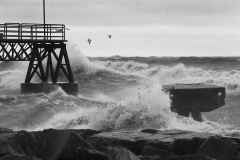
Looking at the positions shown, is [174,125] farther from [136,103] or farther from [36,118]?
[36,118]

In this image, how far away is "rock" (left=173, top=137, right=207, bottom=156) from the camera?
9281 mm

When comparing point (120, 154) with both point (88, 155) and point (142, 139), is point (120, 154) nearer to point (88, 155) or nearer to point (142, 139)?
point (88, 155)

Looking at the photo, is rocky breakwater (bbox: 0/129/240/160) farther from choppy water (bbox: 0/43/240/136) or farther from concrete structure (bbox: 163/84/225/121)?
choppy water (bbox: 0/43/240/136)

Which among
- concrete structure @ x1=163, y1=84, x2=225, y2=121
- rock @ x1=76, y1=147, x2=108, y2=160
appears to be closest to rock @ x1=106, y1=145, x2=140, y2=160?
rock @ x1=76, y1=147, x2=108, y2=160

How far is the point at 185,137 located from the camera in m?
9.88

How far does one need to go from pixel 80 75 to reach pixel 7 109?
18627mm

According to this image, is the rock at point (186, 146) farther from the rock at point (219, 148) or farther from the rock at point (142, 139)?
the rock at point (219, 148)

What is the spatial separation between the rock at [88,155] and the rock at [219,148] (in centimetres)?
163

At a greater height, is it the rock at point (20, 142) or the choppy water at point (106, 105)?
the rock at point (20, 142)

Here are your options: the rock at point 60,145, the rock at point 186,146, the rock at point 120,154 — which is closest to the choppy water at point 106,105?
the rock at point 186,146

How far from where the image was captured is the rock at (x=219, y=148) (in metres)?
8.90

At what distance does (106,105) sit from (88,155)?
9402 millimetres

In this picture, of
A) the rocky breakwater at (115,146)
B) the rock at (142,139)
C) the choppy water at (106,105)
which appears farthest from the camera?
the choppy water at (106,105)

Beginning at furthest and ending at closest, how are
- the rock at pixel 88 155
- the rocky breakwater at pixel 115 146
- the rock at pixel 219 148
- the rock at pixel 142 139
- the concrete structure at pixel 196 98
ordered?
the concrete structure at pixel 196 98 → the rock at pixel 142 139 → the rock at pixel 219 148 → the rocky breakwater at pixel 115 146 → the rock at pixel 88 155
